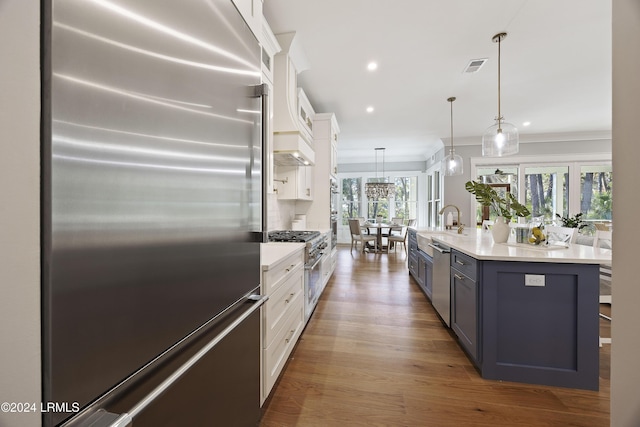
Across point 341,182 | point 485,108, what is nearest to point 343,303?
point 485,108

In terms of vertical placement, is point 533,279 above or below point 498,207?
below

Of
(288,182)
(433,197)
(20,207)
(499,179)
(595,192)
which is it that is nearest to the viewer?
(20,207)

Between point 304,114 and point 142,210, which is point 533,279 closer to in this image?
point 142,210

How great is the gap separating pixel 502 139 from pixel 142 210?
347 cm

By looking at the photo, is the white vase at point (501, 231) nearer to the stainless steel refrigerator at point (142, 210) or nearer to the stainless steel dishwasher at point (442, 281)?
the stainless steel dishwasher at point (442, 281)

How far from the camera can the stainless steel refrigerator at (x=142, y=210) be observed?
1.43ft

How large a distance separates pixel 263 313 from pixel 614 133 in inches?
59.7

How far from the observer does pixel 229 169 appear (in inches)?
37.0

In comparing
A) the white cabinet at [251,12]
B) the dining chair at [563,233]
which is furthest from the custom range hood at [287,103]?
the dining chair at [563,233]

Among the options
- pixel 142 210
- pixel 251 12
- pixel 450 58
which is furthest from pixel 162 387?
pixel 450 58

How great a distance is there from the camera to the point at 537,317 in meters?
1.78

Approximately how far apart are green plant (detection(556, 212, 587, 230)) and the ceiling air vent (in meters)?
4.57

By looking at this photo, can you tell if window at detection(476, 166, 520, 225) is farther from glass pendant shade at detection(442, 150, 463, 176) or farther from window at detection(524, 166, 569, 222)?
glass pendant shade at detection(442, 150, 463, 176)

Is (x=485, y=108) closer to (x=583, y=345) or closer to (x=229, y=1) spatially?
(x=583, y=345)
